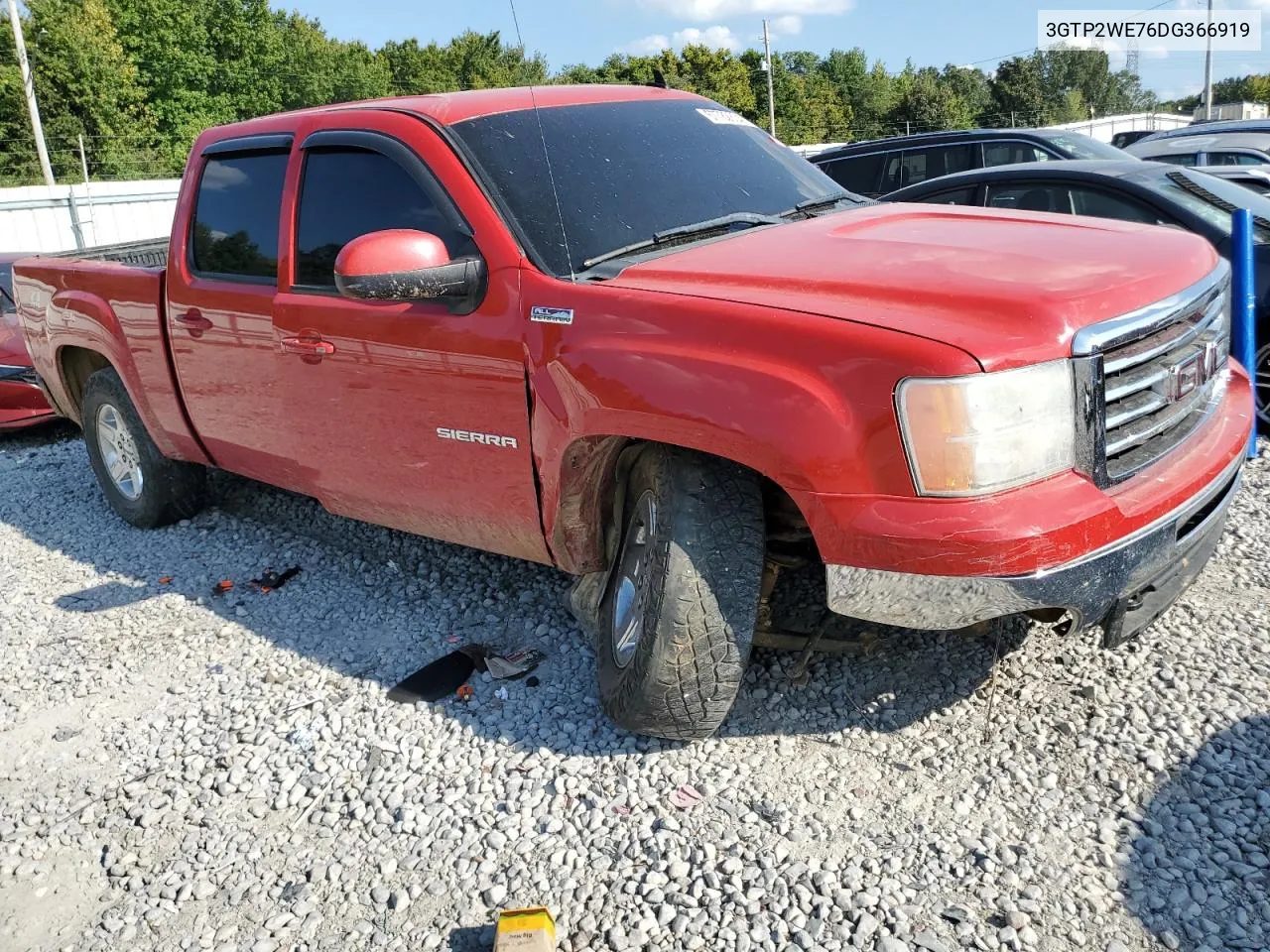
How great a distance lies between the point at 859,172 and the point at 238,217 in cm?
839

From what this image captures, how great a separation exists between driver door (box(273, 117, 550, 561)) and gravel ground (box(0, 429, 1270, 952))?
62 centimetres

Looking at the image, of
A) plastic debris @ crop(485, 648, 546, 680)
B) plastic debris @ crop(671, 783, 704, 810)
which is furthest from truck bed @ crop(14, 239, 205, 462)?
plastic debris @ crop(671, 783, 704, 810)

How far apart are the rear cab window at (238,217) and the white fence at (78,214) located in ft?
68.1

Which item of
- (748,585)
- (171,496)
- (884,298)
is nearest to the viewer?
(884,298)

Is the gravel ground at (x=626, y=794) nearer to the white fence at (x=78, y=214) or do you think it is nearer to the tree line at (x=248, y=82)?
the white fence at (x=78, y=214)

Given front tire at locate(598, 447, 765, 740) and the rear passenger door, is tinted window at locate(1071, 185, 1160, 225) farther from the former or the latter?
the rear passenger door

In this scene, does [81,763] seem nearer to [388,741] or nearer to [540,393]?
[388,741]

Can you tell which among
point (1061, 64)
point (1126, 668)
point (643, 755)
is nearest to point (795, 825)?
point (643, 755)

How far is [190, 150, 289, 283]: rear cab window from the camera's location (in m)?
4.32

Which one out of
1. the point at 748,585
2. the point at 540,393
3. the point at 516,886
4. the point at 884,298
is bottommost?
the point at 516,886

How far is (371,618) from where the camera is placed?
4.44 meters

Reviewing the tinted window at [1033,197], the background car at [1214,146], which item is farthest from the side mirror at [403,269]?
the background car at [1214,146]

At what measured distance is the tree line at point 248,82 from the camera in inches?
1683

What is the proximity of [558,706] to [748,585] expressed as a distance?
37.1 inches
